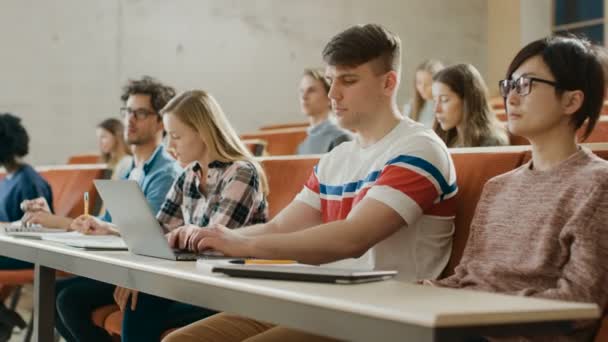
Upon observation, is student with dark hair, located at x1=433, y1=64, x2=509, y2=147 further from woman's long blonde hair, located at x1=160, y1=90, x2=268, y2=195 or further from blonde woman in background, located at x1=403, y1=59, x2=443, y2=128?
blonde woman in background, located at x1=403, y1=59, x2=443, y2=128

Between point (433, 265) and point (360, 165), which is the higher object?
point (360, 165)

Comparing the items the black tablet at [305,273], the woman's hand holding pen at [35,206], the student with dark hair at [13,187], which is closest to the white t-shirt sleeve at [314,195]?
the black tablet at [305,273]

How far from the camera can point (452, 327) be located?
1.01m

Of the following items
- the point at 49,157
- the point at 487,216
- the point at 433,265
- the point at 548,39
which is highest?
the point at 548,39

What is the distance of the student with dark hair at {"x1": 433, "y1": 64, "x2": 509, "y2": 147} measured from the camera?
3.42 meters

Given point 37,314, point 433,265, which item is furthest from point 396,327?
point 37,314

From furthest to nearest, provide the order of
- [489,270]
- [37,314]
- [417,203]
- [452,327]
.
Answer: [37,314], [417,203], [489,270], [452,327]

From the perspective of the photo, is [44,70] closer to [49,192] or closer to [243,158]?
[49,192]

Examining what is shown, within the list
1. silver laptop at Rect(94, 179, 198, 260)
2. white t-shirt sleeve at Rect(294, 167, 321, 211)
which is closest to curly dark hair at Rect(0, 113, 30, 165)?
silver laptop at Rect(94, 179, 198, 260)

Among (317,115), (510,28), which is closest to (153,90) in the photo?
(317,115)

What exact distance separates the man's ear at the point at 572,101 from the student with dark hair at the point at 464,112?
66.4 inches

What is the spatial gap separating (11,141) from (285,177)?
1764mm

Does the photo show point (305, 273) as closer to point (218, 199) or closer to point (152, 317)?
point (152, 317)

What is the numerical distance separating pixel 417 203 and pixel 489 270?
0.68 ft
